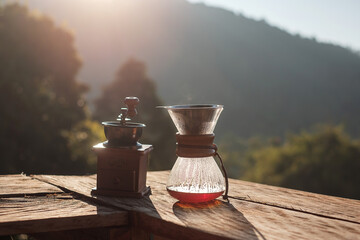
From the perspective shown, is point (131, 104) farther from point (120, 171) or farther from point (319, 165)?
point (319, 165)

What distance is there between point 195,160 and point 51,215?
65cm

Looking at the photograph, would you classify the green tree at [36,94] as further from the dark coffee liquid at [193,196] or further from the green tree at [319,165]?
the green tree at [319,165]

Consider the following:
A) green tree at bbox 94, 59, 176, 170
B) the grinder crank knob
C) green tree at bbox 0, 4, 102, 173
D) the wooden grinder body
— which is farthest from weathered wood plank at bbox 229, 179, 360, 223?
green tree at bbox 94, 59, 176, 170

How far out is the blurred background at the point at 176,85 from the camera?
496 inches

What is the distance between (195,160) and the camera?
176cm

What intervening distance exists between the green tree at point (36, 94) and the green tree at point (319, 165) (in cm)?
1698

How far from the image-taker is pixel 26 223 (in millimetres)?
1459

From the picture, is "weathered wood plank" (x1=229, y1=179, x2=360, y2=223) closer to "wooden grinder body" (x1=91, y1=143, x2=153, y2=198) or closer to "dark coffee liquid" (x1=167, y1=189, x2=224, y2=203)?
"dark coffee liquid" (x1=167, y1=189, x2=224, y2=203)

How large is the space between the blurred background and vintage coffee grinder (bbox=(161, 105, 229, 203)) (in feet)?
36.1

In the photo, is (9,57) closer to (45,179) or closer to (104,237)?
(45,179)

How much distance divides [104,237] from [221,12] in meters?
63.8

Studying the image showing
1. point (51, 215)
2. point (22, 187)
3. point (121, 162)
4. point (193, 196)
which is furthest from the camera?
point (22, 187)

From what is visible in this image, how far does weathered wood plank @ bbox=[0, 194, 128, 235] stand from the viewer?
1.46 m

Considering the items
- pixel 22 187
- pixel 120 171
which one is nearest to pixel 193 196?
pixel 120 171
